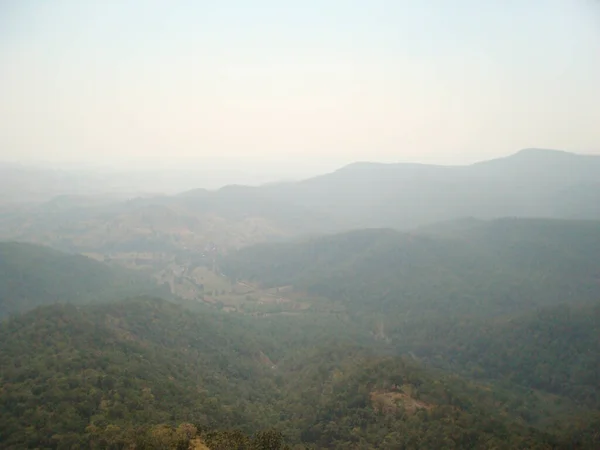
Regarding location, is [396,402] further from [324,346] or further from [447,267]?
[447,267]

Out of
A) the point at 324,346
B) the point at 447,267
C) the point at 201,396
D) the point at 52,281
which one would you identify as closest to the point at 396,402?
the point at 201,396

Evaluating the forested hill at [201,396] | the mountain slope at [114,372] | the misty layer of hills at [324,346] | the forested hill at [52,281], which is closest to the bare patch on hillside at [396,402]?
the forested hill at [201,396]

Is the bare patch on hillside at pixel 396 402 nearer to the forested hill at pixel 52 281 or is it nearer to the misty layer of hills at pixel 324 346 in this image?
the misty layer of hills at pixel 324 346

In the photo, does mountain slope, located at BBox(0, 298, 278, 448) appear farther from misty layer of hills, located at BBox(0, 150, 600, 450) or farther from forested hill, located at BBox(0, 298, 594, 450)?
misty layer of hills, located at BBox(0, 150, 600, 450)

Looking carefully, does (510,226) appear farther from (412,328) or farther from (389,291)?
(412,328)

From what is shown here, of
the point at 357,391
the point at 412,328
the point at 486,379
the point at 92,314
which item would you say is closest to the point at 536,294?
the point at 412,328

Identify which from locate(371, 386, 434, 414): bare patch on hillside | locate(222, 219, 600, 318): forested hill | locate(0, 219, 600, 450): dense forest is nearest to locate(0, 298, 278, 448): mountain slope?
locate(0, 219, 600, 450): dense forest
